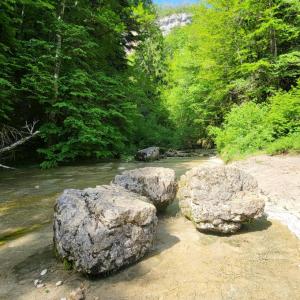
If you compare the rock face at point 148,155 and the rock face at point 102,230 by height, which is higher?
the rock face at point 102,230

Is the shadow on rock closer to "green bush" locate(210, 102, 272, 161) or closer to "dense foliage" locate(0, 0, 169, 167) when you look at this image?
"green bush" locate(210, 102, 272, 161)

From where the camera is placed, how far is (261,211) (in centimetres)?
A: 470

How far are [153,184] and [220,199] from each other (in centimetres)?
136

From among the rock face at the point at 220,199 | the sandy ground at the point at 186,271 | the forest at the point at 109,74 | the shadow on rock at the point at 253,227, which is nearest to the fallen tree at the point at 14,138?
the forest at the point at 109,74

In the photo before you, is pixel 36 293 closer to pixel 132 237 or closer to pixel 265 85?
pixel 132 237

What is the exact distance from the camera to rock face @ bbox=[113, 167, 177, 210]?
5586 mm

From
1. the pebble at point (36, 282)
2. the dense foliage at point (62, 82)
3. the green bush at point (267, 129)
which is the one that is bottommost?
the pebble at point (36, 282)

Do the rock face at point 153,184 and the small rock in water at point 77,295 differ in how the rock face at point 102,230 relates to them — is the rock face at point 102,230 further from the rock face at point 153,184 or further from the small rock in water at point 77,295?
the rock face at point 153,184

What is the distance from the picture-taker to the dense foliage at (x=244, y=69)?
39.6ft

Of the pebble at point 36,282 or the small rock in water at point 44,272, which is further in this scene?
the small rock in water at point 44,272

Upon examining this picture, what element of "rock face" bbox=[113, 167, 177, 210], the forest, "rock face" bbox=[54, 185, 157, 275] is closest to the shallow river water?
"rock face" bbox=[54, 185, 157, 275]

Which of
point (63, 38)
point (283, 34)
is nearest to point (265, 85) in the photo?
point (283, 34)

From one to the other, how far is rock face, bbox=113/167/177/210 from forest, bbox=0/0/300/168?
4.88 meters

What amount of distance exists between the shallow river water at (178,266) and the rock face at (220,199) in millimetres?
215
